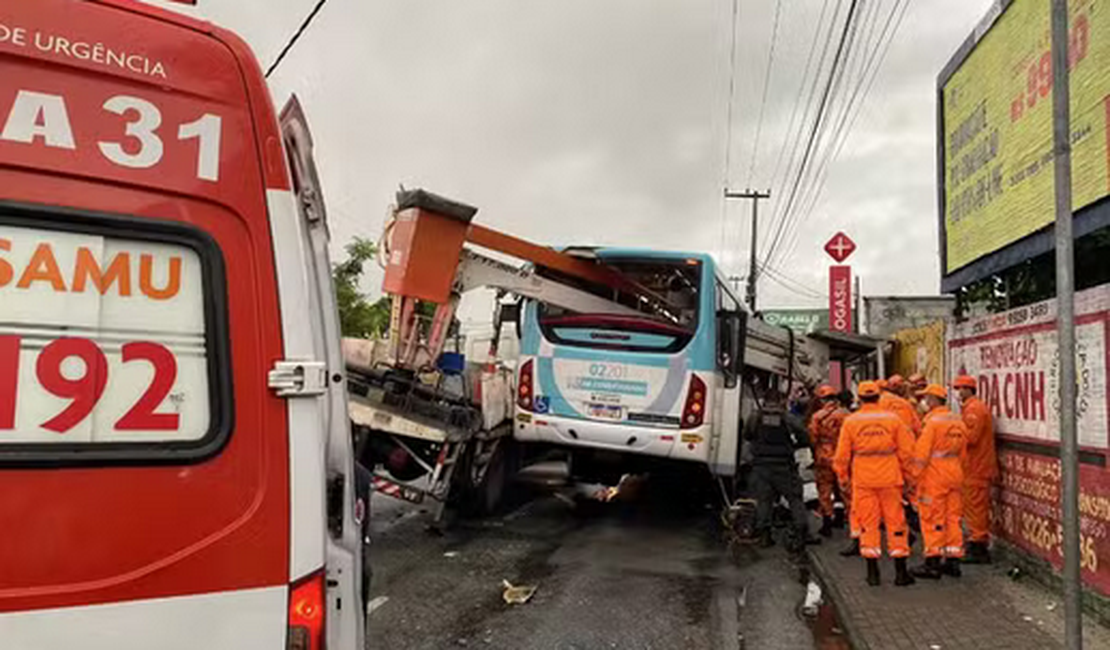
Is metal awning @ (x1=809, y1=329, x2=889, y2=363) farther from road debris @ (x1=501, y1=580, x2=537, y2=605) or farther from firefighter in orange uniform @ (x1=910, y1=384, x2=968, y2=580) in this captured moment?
road debris @ (x1=501, y1=580, x2=537, y2=605)

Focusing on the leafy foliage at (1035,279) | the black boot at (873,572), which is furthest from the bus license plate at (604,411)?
the leafy foliage at (1035,279)

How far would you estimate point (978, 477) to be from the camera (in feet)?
26.6

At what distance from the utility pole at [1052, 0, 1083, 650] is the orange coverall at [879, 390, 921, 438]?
391 cm

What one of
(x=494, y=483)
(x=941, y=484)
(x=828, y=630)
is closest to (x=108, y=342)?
(x=828, y=630)

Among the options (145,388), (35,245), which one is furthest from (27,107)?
(145,388)

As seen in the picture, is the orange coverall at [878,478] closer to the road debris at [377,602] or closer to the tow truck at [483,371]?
the tow truck at [483,371]

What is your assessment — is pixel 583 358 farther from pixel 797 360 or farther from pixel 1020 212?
pixel 1020 212

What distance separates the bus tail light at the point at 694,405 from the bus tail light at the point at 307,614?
24.3 ft

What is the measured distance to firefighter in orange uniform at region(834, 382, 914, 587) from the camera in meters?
7.31

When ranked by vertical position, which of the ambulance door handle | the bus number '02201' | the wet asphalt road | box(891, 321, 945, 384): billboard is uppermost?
the bus number '02201'

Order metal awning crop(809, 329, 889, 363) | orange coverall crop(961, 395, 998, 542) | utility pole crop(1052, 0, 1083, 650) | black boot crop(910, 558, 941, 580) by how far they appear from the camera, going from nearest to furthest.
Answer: utility pole crop(1052, 0, 1083, 650) < black boot crop(910, 558, 941, 580) < orange coverall crop(961, 395, 998, 542) < metal awning crop(809, 329, 889, 363)

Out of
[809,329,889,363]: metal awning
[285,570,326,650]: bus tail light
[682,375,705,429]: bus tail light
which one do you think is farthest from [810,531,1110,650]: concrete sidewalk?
[809,329,889,363]: metal awning

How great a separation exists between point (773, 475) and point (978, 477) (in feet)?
6.75

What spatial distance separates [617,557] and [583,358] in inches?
84.7
